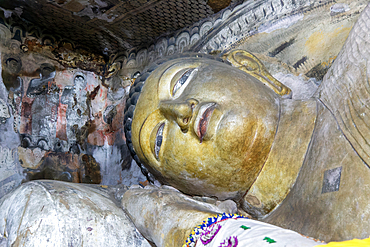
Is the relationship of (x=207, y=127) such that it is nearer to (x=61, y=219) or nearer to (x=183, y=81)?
(x=183, y=81)

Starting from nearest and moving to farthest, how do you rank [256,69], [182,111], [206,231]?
[206,231], [182,111], [256,69]

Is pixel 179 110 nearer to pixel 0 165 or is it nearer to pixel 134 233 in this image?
pixel 134 233

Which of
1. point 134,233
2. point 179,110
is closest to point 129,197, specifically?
point 134,233

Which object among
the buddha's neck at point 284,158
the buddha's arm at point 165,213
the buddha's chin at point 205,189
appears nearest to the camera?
the buddha's arm at point 165,213

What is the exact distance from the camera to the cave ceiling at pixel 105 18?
108 inches

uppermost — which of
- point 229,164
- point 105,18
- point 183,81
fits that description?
point 105,18

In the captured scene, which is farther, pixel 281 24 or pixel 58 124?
pixel 58 124

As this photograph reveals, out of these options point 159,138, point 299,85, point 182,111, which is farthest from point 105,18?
point 299,85

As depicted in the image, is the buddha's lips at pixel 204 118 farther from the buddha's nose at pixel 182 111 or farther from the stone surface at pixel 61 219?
the stone surface at pixel 61 219

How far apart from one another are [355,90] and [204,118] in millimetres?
812

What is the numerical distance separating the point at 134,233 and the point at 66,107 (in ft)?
5.95

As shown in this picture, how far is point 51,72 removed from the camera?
3133 millimetres

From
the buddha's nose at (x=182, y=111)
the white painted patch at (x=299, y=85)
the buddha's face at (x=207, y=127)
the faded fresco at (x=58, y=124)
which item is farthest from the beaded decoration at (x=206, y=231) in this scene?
the faded fresco at (x=58, y=124)

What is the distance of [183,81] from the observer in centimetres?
207
